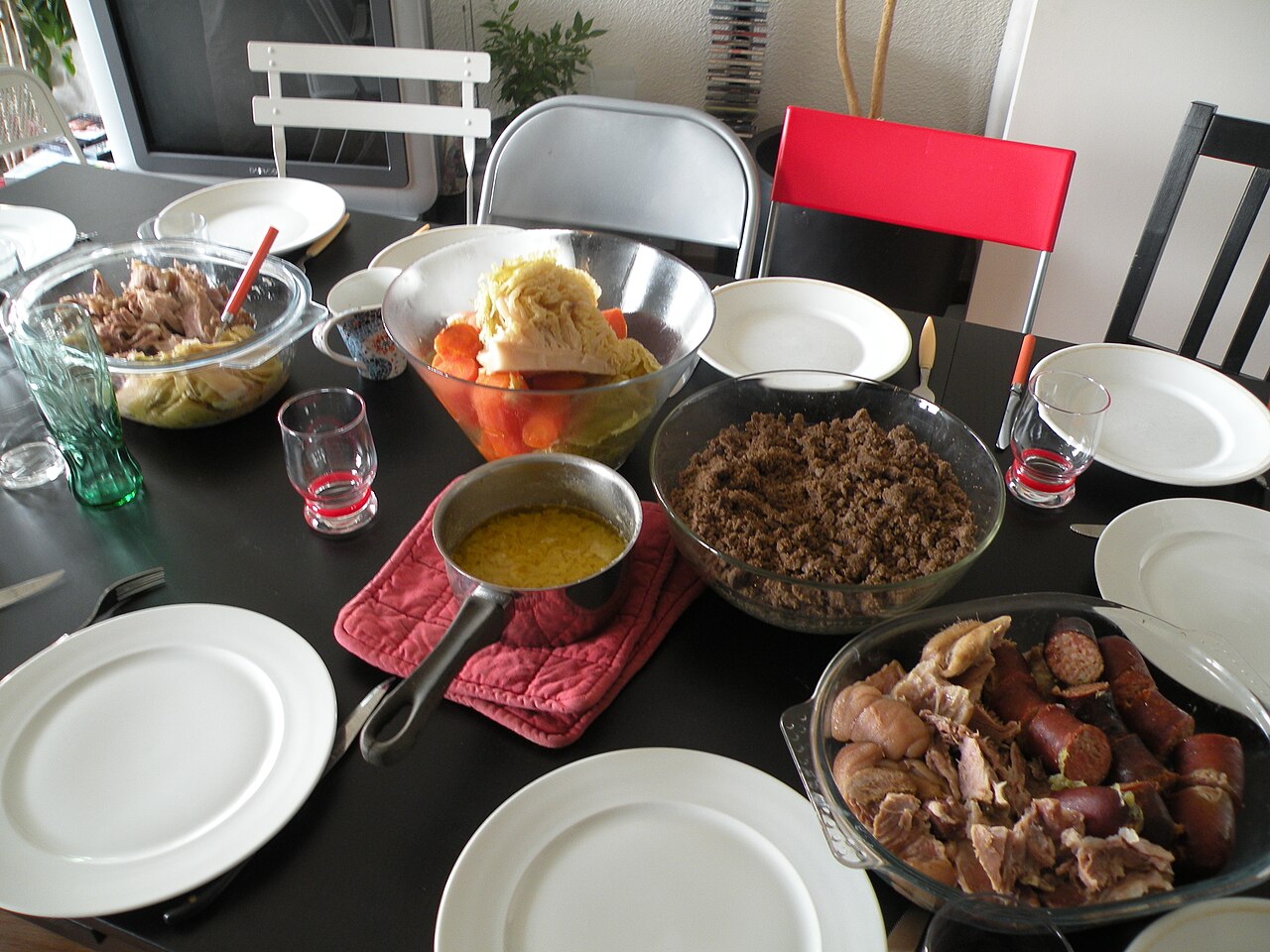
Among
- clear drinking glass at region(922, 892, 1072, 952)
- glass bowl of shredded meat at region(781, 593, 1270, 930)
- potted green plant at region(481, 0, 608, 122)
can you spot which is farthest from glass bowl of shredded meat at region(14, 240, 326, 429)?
potted green plant at region(481, 0, 608, 122)

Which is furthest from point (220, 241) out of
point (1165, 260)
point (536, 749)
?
point (1165, 260)

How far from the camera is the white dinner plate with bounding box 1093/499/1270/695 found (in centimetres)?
78

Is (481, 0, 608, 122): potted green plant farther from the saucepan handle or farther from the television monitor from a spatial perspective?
the saucepan handle

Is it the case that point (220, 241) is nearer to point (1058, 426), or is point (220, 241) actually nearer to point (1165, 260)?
point (1058, 426)

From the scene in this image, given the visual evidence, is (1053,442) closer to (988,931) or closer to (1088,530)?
(1088,530)

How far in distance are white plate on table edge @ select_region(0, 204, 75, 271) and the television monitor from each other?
956 millimetres

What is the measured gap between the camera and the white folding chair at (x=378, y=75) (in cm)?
164

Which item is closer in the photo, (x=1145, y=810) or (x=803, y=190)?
(x=1145, y=810)

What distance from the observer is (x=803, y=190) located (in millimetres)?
1506

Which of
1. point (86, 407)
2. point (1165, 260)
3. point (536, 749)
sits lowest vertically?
point (1165, 260)

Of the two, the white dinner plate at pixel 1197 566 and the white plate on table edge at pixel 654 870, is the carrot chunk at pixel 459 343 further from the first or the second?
the white dinner plate at pixel 1197 566

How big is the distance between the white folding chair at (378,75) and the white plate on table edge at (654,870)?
125 cm

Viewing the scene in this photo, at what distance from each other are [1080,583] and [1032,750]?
11.1 inches

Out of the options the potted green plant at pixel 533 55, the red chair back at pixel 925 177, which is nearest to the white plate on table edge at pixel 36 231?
the red chair back at pixel 925 177
